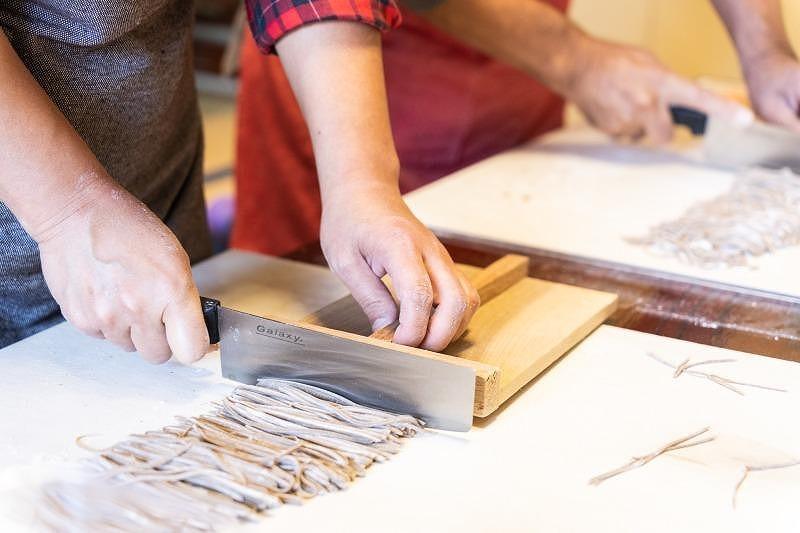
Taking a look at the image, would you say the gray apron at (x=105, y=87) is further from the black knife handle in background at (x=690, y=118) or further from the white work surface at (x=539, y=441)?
the black knife handle in background at (x=690, y=118)

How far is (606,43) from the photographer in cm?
204

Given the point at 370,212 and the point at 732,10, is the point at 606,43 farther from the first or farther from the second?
the point at 370,212

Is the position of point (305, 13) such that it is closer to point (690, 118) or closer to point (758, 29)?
point (690, 118)

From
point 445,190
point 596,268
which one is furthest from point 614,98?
point 596,268

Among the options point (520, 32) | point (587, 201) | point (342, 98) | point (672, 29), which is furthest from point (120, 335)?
point (672, 29)

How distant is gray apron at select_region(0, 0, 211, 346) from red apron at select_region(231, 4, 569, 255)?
0.91m

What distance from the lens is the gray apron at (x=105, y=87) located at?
3.70ft

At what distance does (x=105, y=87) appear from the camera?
3.95ft

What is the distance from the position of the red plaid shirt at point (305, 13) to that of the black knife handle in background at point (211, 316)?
0.44 m

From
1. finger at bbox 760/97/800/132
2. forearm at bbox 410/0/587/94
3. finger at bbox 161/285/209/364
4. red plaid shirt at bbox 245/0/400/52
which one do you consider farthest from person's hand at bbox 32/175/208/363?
finger at bbox 760/97/800/132

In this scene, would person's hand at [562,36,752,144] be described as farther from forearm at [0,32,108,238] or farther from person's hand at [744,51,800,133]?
forearm at [0,32,108,238]

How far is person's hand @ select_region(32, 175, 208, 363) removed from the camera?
971mm

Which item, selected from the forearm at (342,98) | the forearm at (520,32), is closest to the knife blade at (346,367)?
the forearm at (342,98)

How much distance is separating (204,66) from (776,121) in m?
2.94
